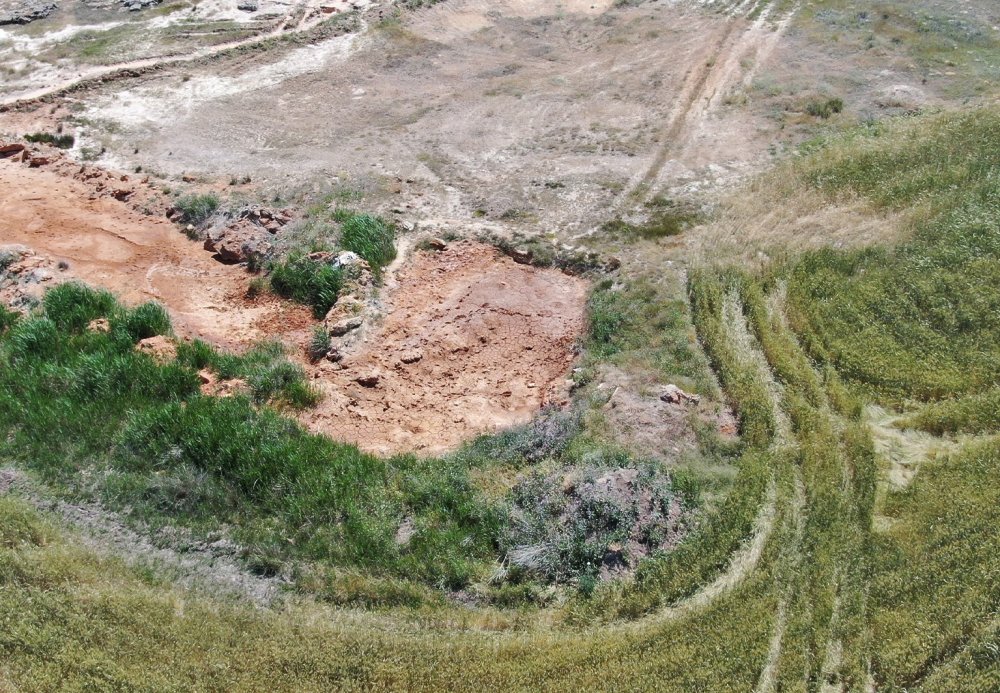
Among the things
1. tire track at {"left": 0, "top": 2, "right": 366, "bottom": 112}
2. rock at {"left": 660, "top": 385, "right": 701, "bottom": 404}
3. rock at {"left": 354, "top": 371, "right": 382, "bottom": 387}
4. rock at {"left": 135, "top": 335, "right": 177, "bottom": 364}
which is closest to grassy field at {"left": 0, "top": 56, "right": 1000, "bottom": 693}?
rock at {"left": 135, "top": 335, "right": 177, "bottom": 364}

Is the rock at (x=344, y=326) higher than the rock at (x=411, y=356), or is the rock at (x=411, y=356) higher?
the rock at (x=344, y=326)

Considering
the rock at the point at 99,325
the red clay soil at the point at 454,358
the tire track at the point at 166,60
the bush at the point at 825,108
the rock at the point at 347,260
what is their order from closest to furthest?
1. the red clay soil at the point at 454,358
2. the rock at the point at 99,325
3. the rock at the point at 347,260
4. the bush at the point at 825,108
5. the tire track at the point at 166,60

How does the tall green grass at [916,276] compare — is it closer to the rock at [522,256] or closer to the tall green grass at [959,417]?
the tall green grass at [959,417]

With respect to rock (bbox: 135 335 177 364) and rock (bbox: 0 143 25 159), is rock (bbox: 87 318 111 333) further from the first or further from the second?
rock (bbox: 0 143 25 159)

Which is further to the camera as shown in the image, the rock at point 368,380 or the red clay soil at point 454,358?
the rock at point 368,380

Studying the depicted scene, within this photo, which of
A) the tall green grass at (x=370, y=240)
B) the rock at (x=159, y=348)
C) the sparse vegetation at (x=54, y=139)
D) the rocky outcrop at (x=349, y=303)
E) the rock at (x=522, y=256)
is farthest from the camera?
the sparse vegetation at (x=54, y=139)

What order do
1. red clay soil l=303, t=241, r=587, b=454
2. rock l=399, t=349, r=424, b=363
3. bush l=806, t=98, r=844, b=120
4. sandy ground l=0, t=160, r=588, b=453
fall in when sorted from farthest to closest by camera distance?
bush l=806, t=98, r=844, b=120, rock l=399, t=349, r=424, b=363, sandy ground l=0, t=160, r=588, b=453, red clay soil l=303, t=241, r=587, b=454

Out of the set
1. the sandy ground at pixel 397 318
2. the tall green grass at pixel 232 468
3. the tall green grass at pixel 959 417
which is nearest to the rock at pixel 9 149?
the sandy ground at pixel 397 318
